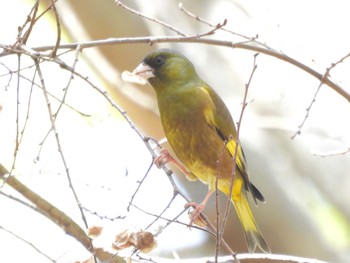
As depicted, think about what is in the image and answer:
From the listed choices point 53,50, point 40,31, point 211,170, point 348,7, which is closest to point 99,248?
point 53,50

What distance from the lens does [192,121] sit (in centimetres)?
366

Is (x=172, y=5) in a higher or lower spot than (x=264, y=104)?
higher

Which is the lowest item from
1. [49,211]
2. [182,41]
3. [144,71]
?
[49,211]

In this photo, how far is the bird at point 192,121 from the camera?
3.65m

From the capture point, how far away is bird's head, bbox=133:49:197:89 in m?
3.74

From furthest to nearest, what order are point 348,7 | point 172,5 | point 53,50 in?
point 348,7 < point 172,5 < point 53,50

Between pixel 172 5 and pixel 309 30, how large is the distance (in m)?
1.11

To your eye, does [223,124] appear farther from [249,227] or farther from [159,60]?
[249,227]

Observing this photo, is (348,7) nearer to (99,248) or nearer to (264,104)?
(264,104)

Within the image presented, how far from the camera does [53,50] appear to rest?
8.86ft

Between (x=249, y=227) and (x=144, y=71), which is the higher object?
(x=144, y=71)

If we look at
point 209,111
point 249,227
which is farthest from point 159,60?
point 249,227

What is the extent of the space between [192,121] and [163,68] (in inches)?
11.6

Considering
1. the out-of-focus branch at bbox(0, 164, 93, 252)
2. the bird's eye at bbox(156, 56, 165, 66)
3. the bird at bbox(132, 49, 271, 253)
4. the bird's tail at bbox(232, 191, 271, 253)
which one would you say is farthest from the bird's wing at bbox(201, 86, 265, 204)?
the out-of-focus branch at bbox(0, 164, 93, 252)
